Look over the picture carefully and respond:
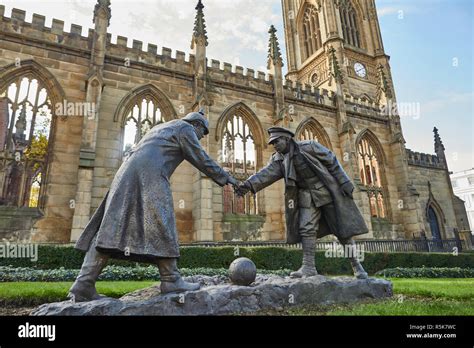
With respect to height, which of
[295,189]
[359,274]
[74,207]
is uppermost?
[74,207]

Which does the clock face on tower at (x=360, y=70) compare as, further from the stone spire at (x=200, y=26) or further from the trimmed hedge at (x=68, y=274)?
the trimmed hedge at (x=68, y=274)

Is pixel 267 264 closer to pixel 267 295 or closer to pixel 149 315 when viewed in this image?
pixel 267 295

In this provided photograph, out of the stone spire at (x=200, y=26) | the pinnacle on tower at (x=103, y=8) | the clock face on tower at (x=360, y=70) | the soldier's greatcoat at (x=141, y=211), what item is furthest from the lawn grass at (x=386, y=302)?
the clock face on tower at (x=360, y=70)

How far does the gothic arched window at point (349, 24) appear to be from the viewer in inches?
1233

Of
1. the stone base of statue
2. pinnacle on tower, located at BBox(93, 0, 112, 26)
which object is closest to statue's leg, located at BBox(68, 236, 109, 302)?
the stone base of statue

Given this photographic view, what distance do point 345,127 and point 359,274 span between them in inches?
591

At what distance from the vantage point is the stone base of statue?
9.20 feet

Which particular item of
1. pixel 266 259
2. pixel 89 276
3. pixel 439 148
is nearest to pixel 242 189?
pixel 89 276

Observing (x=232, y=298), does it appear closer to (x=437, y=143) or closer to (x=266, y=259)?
(x=266, y=259)

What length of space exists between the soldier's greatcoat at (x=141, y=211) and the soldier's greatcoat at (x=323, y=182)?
169 cm

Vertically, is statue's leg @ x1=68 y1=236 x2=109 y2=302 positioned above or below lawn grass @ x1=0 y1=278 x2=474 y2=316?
above

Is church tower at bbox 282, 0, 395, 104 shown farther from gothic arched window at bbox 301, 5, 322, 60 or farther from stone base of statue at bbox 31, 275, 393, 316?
stone base of statue at bbox 31, 275, 393, 316
